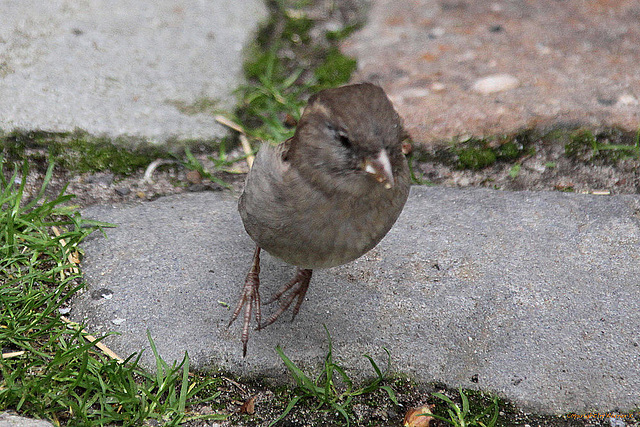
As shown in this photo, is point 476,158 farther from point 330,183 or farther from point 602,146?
point 330,183

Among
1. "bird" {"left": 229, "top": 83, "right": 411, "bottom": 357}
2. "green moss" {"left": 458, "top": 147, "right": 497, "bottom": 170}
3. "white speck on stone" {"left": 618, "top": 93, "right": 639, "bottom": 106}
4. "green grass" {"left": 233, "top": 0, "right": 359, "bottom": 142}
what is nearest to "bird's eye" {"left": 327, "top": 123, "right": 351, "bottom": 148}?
"bird" {"left": 229, "top": 83, "right": 411, "bottom": 357}

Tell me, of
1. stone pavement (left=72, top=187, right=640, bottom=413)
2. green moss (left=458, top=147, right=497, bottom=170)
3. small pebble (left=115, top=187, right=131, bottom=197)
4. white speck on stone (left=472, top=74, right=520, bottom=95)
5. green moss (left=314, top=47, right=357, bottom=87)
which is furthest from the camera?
green moss (left=314, top=47, right=357, bottom=87)

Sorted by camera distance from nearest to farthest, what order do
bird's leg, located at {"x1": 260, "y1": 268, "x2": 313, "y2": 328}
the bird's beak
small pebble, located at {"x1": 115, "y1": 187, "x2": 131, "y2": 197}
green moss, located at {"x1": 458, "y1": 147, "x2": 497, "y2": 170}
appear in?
the bird's beak → bird's leg, located at {"x1": 260, "y1": 268, "x2": 313, "y2": 328} → small pebble, located at {"x1": 115, "y1": 187, "x2": 131, "y2": 197} → green moss, located at {"x1": 458, "y1": 147, "x2": 497, "y2": 170}

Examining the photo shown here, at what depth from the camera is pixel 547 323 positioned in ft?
8.50

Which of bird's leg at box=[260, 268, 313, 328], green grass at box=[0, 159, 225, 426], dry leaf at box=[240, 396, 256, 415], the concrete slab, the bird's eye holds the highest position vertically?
the bird's eye

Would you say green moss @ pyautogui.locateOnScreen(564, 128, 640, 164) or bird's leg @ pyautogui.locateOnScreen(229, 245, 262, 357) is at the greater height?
green moss @ pyautogui.locateOnScreen(564, 128, 640, 164)

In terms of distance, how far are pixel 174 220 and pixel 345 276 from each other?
2.69 ft

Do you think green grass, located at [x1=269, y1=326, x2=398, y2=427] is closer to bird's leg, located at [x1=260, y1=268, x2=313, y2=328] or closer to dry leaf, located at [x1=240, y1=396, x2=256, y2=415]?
dry leaf, located at [x1=240, y1=396, x2=256, y2=415]

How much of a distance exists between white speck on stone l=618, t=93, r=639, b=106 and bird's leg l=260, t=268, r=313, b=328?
187 centimetres

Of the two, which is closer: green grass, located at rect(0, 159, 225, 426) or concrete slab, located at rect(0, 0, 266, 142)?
green grass, located at rect(0, 159, 225, 426)

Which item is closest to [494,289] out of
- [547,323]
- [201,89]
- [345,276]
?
[547,323]

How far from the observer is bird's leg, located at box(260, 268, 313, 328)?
2.75 metres

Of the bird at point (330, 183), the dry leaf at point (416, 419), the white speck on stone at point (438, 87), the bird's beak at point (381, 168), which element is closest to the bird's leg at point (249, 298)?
the bird at point (330, 183)

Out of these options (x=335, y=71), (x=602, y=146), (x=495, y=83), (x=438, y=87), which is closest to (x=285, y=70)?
(x=335, y=71)
